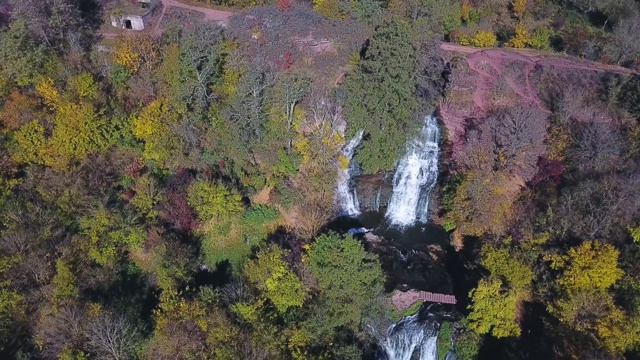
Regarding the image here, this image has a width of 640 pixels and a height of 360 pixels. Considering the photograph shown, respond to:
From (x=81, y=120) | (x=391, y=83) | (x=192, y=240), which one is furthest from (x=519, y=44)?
(x=81, y=120)

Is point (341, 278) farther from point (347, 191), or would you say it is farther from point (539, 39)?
point (539, 39)

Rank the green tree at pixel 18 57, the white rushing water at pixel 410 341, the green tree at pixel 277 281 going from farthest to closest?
the green tree at pixel 18 57
the white rushing water at pixel 410 341
the green tree at pixel 277 281

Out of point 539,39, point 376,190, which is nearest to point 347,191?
point 376,190

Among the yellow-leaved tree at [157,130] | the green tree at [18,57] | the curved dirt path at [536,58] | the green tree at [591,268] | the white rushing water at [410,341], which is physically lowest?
the white rushing water at [410,341]

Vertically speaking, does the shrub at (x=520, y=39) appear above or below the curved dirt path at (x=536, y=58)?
above

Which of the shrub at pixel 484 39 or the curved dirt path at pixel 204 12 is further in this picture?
the curved dirt path at pixel 204 12

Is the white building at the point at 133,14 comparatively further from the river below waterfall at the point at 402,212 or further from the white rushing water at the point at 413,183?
the white rushing water at the point at 413,183

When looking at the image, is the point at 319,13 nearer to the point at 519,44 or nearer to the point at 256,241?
the point at 519,44

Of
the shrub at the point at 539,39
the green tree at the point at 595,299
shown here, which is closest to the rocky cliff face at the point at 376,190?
the green tree at the point at 595,299
